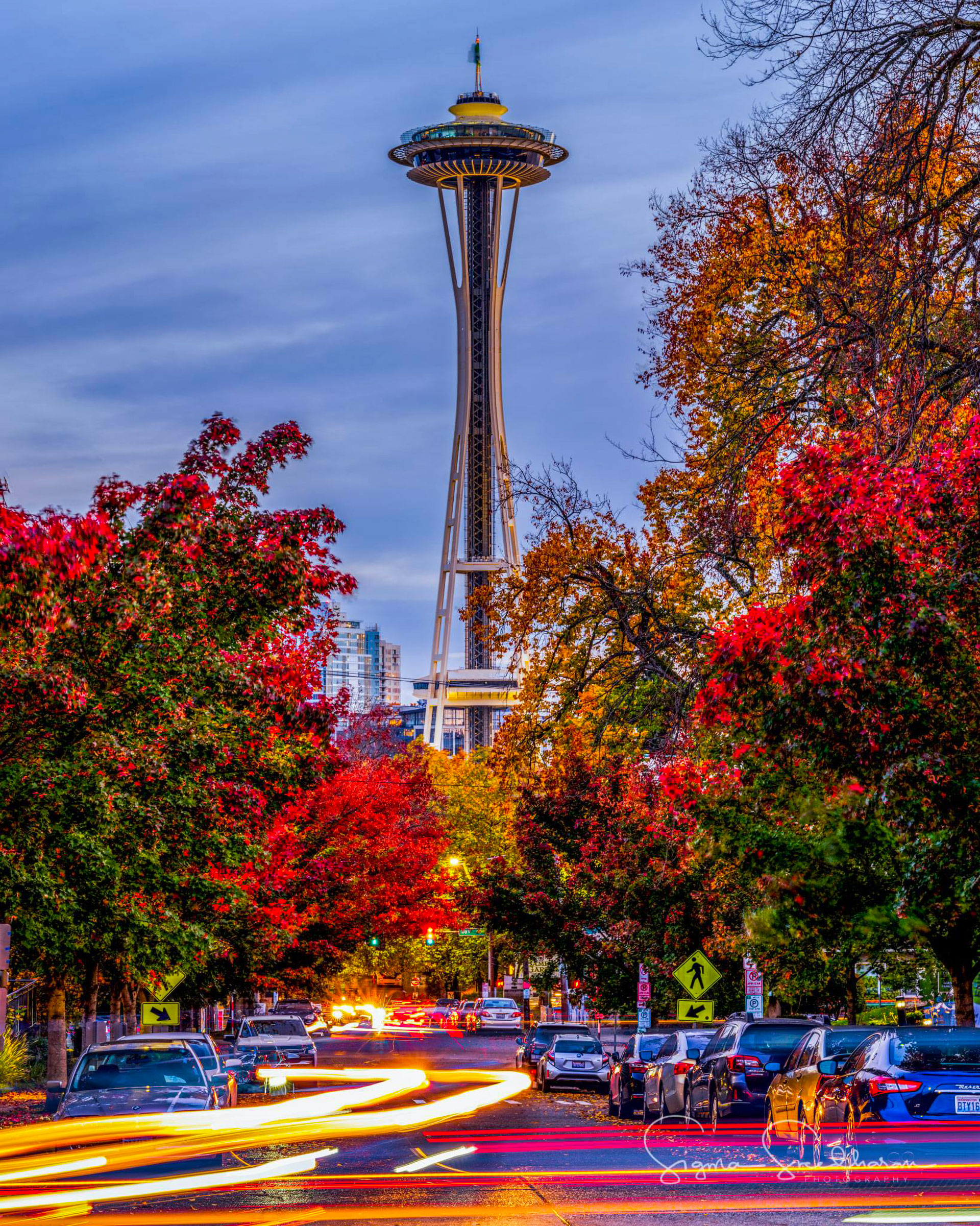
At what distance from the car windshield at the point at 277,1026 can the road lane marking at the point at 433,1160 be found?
18768mm

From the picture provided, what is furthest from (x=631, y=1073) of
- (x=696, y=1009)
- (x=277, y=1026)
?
(x=277, y=1026)

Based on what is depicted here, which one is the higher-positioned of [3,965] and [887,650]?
[887,650]

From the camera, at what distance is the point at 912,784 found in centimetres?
1572

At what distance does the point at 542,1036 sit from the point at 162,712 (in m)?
26.4

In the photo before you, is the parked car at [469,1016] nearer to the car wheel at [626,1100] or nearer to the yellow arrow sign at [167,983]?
the yellow arrow sign at [167,983]

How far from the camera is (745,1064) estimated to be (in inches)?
904

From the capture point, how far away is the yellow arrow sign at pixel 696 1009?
34156mm

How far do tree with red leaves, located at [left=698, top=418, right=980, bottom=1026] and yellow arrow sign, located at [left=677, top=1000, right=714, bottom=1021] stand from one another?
1739cm

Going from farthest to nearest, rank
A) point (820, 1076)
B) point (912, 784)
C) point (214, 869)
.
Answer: point (214, 869) < point (820, 1076) < point (912, 784)

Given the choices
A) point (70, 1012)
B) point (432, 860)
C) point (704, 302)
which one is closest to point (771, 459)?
Answer: point (704, 302)

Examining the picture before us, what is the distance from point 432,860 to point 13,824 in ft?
123

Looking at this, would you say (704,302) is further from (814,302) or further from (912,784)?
(912,784)

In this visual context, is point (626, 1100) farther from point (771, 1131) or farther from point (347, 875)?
point (347, 875)

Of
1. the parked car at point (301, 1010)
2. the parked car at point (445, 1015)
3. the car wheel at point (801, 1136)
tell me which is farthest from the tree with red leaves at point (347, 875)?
the parked car at point (445, 1015)
